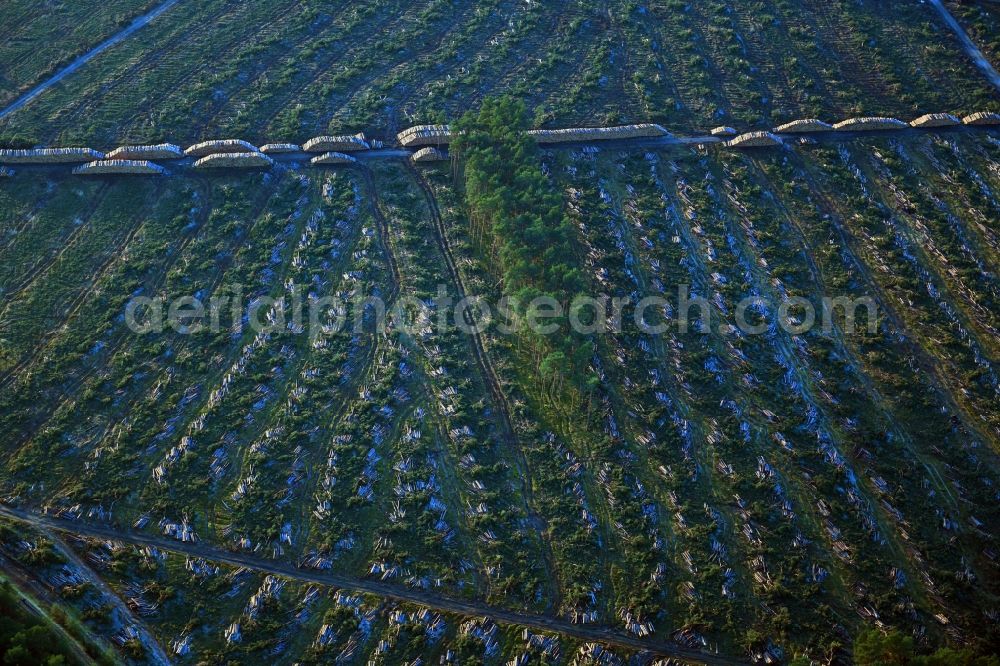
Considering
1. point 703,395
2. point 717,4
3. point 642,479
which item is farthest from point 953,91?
point 642,479

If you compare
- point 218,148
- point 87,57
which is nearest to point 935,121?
point 218,148

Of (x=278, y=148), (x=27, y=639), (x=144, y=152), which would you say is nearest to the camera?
(x=27, y=639)

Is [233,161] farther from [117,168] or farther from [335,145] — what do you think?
[117,168]

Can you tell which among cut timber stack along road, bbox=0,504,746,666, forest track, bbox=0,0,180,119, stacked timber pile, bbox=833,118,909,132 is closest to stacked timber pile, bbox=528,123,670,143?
stacked timber pile, bbox=833,118,909,132

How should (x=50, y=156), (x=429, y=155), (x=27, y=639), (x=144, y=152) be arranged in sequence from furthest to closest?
1. (x=429, y=155)
2. (x=144, y=152)
3. (x=50, y=156)
4. (x=27, y=639)

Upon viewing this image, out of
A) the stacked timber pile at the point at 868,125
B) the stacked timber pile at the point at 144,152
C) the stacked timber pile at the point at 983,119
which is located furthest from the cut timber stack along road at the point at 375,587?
the stacked timber pile at the point at 983,119
